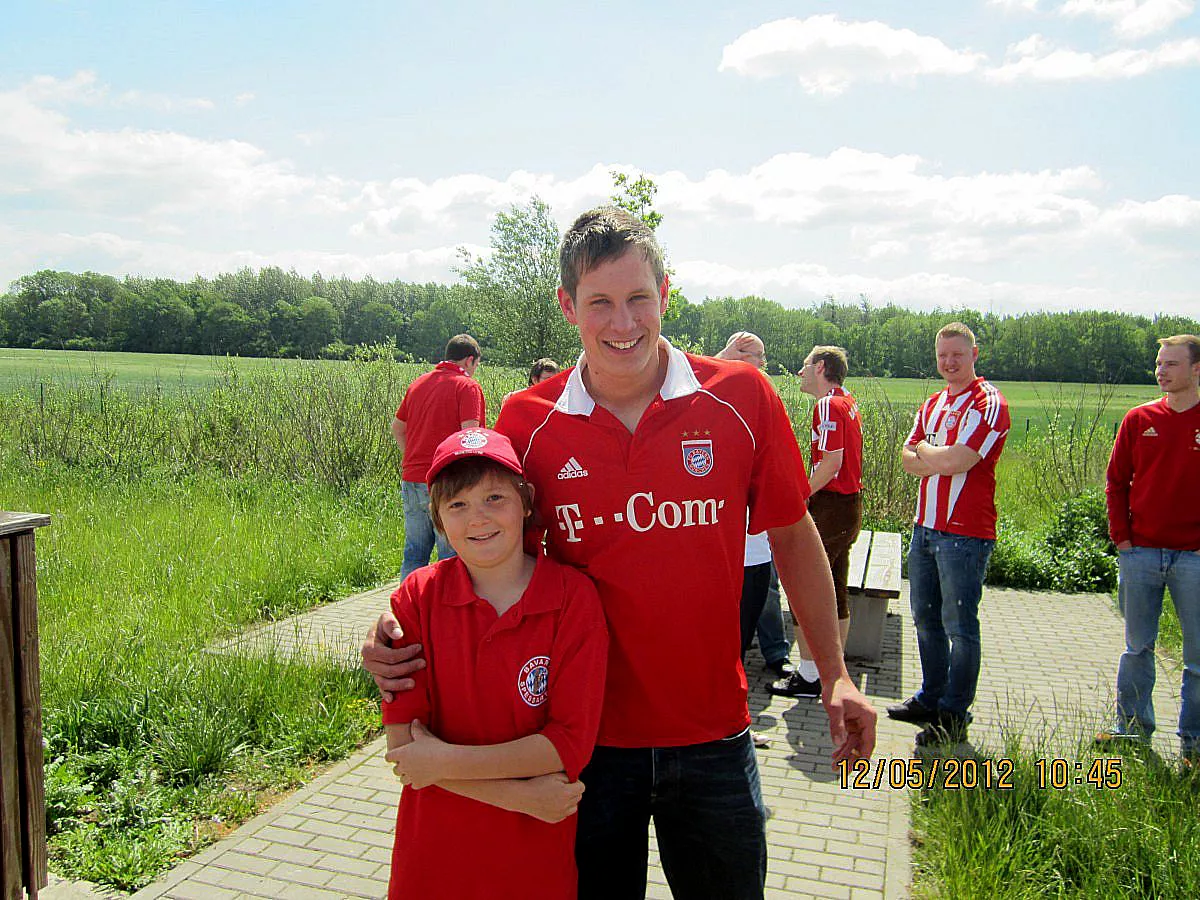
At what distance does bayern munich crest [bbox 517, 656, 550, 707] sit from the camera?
79.0 inches

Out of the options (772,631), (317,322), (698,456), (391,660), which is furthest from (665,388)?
(317,322)

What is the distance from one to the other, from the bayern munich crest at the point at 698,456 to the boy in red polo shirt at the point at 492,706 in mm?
354

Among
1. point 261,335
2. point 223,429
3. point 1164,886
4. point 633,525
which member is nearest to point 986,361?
point 223,429

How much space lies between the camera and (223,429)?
1584 centimetres

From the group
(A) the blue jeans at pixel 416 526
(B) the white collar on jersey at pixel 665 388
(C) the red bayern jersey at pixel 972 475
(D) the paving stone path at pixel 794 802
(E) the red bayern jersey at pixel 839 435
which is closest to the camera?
(B) the white collar on jersey at pixel 665 388

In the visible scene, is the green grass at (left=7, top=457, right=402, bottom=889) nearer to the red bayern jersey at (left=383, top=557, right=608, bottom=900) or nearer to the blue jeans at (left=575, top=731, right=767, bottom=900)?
the red bayern jersey at (left=383, top=557, right=608, bottom=900)

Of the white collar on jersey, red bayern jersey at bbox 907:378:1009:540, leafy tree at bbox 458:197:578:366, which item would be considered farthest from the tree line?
the white collar on jersey

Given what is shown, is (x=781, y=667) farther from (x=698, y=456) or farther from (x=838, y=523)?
(x=698, y=456)

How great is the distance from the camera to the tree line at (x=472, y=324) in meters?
21.8

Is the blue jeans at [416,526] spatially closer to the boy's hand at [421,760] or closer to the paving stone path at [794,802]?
the paving stone path at [794,802]

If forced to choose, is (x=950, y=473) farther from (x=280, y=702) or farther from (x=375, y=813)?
(x=280, y=702)

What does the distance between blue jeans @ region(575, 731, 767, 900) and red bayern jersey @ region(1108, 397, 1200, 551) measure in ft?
12.8

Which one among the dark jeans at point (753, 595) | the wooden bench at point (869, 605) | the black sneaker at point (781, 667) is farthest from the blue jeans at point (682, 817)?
the wooden bench at point (869, 605)

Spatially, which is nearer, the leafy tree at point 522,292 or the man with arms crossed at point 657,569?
the man with arms crossed at point 657,569
